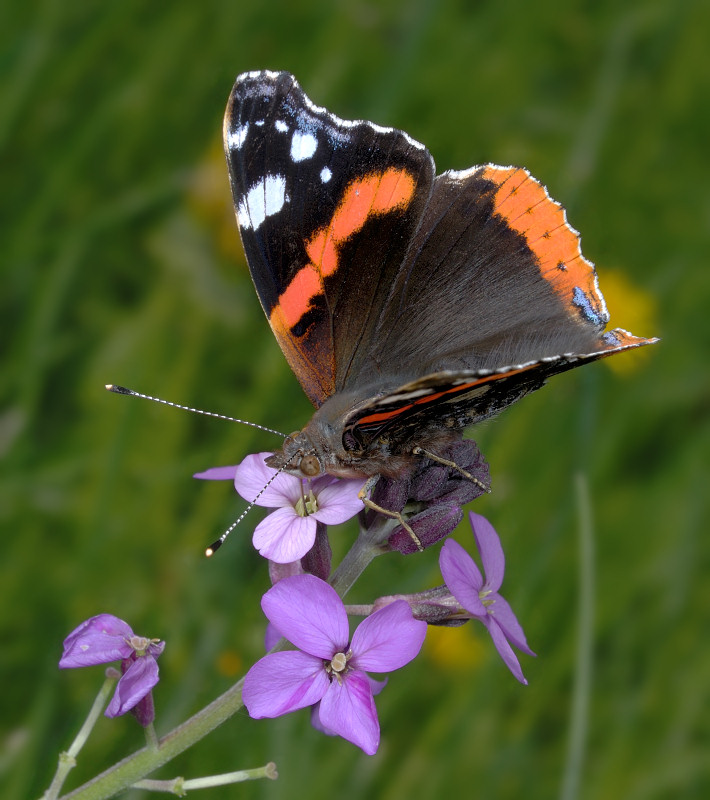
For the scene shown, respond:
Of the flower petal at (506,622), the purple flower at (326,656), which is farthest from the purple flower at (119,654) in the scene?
the flower petal at (506,622)

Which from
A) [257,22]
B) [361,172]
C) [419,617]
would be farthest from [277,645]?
[257,22]

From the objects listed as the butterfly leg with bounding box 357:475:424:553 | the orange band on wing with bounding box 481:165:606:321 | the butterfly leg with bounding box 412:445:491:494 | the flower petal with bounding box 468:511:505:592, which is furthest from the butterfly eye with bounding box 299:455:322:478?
the orange band on wing with bounding box 481:165:606:321

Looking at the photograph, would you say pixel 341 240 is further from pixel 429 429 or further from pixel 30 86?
pixel 30 86

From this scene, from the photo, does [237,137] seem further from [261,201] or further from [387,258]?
[387,258]

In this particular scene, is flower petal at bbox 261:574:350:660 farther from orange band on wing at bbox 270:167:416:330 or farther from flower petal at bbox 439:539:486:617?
orange band on wing at bbox 270:167:416:330

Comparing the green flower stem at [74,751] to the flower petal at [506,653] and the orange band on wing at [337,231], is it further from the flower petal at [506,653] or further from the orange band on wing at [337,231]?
the orange band on wing at [337,231]

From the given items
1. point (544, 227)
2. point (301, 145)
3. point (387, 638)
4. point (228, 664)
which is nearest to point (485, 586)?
point (387, 638)

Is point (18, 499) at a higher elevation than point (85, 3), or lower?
lower
